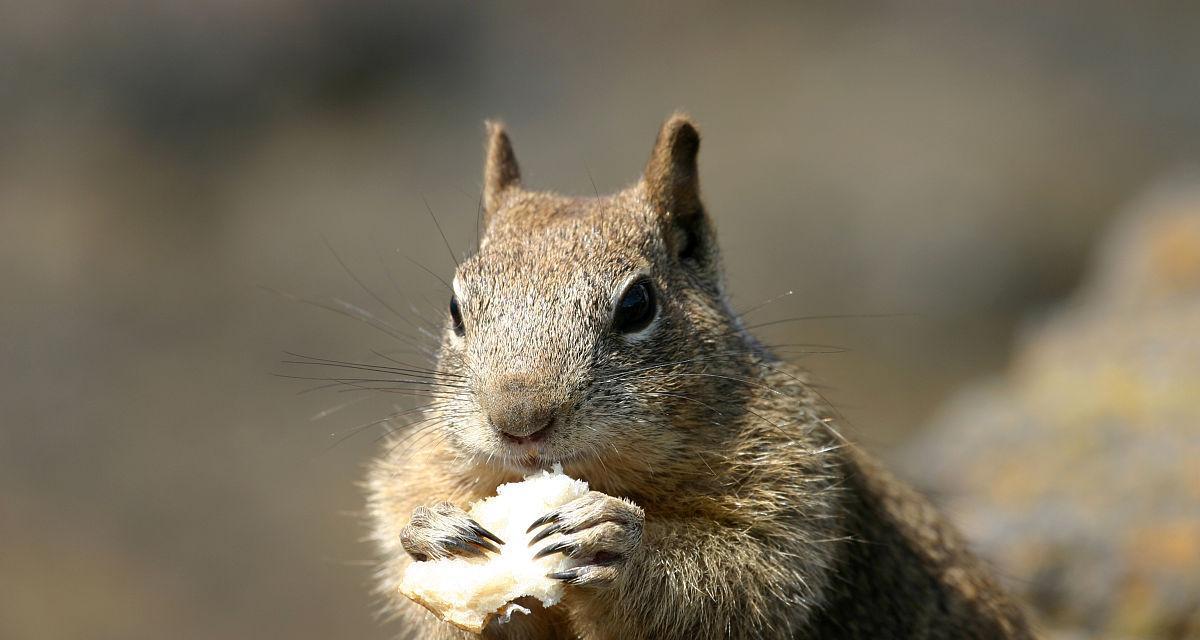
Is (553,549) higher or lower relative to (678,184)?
lower

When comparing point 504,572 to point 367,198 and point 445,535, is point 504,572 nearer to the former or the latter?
point 445,535

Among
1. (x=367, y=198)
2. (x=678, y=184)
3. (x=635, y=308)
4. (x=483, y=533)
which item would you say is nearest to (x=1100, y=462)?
(x=678, y=184)

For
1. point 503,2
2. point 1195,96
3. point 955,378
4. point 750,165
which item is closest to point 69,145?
point 503,2

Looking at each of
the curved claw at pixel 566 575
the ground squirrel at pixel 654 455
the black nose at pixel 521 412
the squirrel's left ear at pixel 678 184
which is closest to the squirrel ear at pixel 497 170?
the ground squirrel at pixel 654 455

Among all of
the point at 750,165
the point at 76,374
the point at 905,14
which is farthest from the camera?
the point at 905,14

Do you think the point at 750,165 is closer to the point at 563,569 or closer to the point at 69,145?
the point at 69,145

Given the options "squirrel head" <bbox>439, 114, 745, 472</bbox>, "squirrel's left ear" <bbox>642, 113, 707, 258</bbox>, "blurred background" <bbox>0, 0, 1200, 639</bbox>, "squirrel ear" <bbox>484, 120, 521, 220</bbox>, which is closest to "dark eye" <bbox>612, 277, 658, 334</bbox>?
"squirrel head" <bbox>439, 114, 745, 472</bbox>

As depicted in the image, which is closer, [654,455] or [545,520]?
[545,520]
